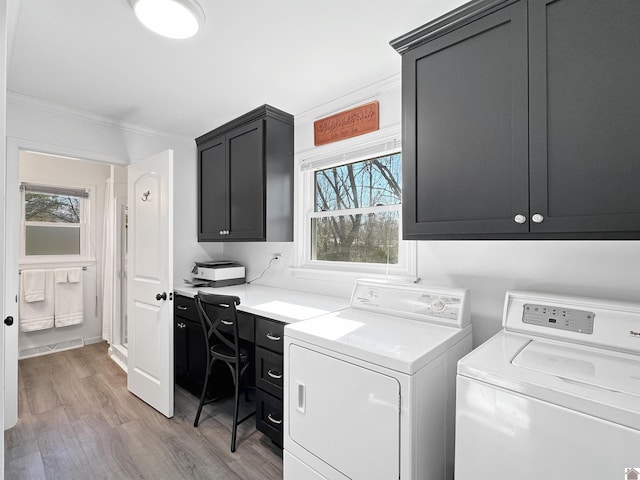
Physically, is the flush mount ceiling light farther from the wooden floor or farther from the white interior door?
the wooden floor

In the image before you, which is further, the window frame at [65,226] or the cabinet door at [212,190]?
the window frame at [65,226]

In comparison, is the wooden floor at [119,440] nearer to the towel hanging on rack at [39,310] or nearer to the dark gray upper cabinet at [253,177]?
the towel hanging on rack at [39,310]

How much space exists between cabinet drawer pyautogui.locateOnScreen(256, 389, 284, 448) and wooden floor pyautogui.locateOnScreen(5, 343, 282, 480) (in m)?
0.15

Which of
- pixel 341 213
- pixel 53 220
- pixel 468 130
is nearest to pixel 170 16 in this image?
pixel 468 130

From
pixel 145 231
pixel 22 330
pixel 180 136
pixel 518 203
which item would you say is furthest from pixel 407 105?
pixel 22 330

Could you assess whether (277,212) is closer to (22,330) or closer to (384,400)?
(384,400)

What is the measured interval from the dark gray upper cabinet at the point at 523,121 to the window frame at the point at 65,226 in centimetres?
415

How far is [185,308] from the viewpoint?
2.73 metres

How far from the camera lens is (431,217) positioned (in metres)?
1.49

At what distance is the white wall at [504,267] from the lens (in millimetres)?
1385

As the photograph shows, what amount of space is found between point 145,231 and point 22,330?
2.28m

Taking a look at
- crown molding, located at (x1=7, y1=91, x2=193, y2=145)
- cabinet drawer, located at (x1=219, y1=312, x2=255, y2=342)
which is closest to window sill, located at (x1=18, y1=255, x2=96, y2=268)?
crown molding, located at (x1=7, y1=91, x2=193, y2=145)

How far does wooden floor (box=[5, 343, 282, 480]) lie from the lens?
186cm

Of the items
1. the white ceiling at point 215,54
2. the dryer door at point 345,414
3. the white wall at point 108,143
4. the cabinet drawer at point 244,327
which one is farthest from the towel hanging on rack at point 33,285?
the dryer door at point 345,414
